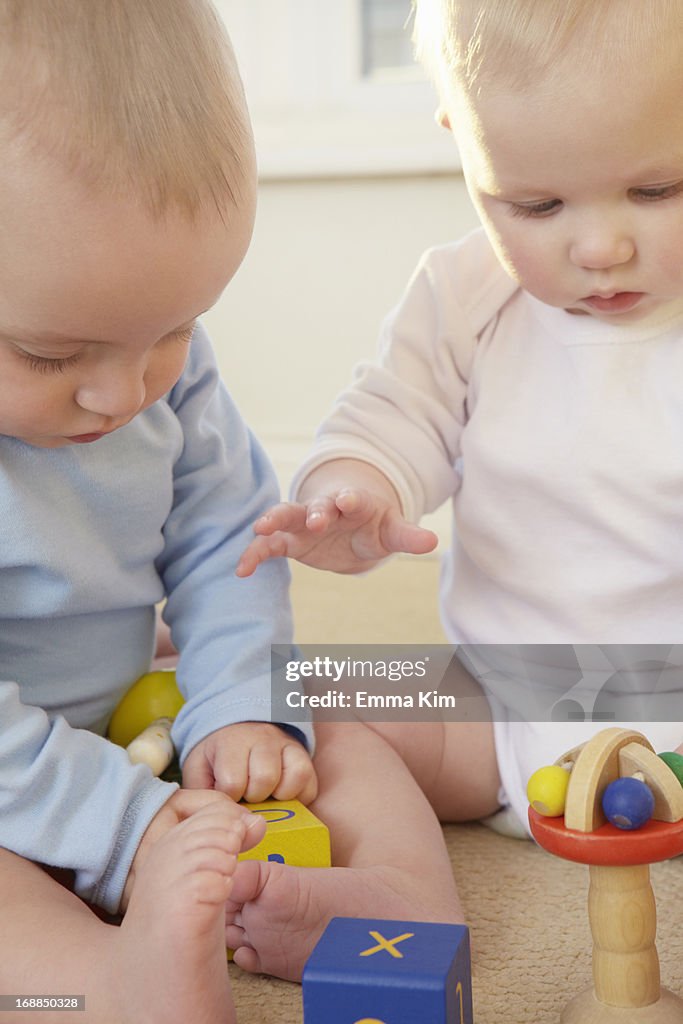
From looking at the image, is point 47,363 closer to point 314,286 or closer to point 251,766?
point 251,766

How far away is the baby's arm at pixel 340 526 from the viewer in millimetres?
817

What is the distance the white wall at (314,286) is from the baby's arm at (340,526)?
40.5 inches

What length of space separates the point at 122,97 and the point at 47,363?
143 mm

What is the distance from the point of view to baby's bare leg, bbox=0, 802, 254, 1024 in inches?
22.9

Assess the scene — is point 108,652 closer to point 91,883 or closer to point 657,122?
point 91,883

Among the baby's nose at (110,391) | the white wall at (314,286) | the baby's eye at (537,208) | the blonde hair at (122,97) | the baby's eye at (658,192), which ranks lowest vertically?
the white wall at (314,286)

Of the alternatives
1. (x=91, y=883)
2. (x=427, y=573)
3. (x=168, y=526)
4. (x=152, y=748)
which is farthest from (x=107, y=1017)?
(x=427, y=573)

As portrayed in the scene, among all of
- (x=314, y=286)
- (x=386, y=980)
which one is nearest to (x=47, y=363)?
(x=386, y=980)

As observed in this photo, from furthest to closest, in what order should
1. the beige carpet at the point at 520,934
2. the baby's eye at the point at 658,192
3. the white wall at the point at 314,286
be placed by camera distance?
1. the white wall at the point at 314,286
2. the baby's eye at the point at 658,192
3. the beige carpet at the point at 520,934

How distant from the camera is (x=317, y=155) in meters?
1.98

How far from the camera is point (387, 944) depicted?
1.86 ft

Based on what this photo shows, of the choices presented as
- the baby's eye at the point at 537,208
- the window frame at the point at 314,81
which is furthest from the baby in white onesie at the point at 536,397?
the window frame at the point at 314,81

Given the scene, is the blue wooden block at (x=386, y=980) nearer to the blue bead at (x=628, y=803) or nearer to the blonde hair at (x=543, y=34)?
the blue bead at (x=628, y=803)

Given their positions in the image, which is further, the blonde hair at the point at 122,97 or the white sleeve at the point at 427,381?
the white sleeve at the point at 427,381
